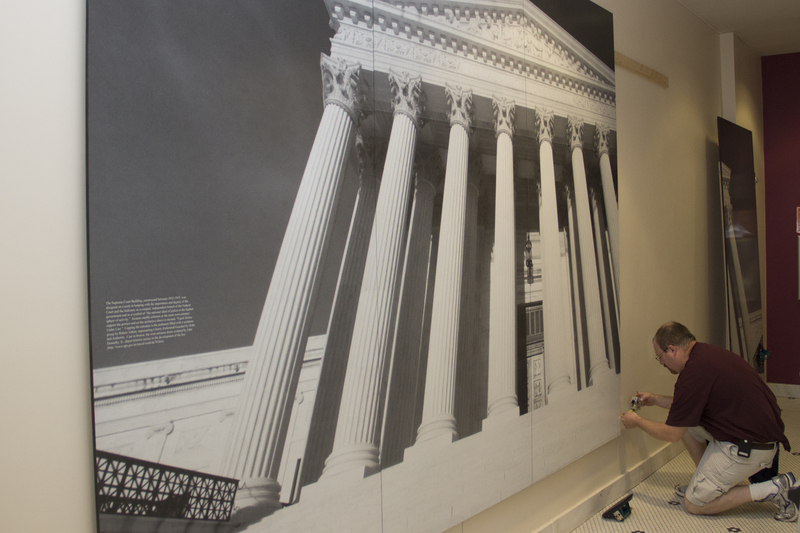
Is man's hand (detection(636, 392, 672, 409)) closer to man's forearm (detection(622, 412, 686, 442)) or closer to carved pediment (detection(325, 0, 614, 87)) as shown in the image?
man's forearm (detection(622, 412, 686, 442))

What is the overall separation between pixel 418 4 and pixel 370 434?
4.71 ft

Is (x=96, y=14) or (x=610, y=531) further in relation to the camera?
(x=610, y=531)

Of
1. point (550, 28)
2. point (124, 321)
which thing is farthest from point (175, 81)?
point (550, 28)

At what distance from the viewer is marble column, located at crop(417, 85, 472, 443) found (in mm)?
1810

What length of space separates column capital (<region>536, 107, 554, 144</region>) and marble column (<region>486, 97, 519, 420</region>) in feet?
0.72

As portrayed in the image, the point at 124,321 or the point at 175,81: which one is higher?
the point at 175,81

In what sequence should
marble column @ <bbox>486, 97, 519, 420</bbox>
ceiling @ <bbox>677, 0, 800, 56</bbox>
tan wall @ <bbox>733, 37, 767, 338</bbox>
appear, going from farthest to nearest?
tan wall @ <bbox>733, 37, 767, 338</bbox>, ceiling @ <bbox>677, 0, 800, 56</bbox>, marble column @ <bbox>486, 97, 519, 420</bbox>

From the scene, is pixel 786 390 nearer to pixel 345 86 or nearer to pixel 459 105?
pixel 459 105

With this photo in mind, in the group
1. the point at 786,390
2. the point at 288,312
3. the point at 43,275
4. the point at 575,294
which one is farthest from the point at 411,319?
the point at 786,390

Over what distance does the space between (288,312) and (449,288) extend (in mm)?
683

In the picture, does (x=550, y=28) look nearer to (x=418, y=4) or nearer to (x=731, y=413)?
(x=418, y=4)

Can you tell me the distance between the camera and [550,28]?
2447 millimetres

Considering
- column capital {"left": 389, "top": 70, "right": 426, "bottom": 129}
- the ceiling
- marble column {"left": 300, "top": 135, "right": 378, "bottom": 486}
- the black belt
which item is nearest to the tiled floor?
the black belt

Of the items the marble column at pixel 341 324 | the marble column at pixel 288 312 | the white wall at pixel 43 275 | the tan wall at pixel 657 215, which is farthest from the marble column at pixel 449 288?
the white wall at pixel 43 275
